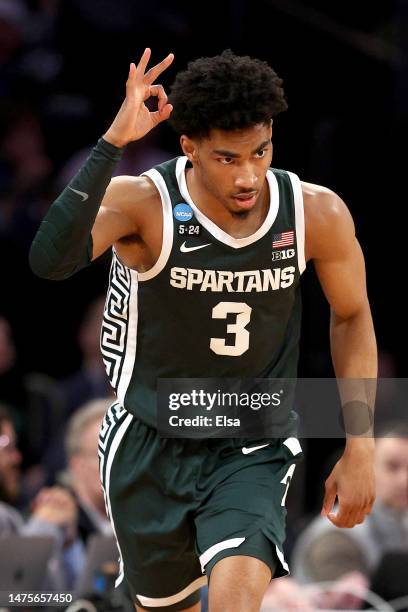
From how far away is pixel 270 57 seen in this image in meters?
8.12

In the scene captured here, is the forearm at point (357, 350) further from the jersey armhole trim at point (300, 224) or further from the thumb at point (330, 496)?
the thumb at point (330, 496)

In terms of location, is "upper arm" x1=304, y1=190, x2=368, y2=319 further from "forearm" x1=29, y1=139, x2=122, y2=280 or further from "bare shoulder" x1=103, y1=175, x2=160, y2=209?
"forearm" x1=29, y1=139, x2=122, y2=280

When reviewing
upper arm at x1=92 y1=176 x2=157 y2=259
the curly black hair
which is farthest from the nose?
upper arm at x1=92 y1=176 x2=157 y2=259

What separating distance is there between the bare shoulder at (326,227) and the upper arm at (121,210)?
1.80 ft

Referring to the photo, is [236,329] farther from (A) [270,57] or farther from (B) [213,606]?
(A) [270,57]

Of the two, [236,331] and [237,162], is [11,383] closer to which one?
[236,331]

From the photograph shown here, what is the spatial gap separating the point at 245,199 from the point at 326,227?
36 centimetres

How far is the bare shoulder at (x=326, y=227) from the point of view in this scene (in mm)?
4398

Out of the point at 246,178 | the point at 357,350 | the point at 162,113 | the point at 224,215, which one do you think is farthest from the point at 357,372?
the point at 162,113

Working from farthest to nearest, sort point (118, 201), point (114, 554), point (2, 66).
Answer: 1. point (2, 66)
2. point (114, 554)
3. point (118, 201)

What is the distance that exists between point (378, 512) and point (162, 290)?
2752mm

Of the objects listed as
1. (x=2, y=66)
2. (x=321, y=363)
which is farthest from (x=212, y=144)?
(x=2, y=66)

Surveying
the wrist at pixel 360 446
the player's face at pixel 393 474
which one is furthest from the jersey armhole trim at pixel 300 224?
the player's face at pixel 393 474

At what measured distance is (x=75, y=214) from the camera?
3941mm
